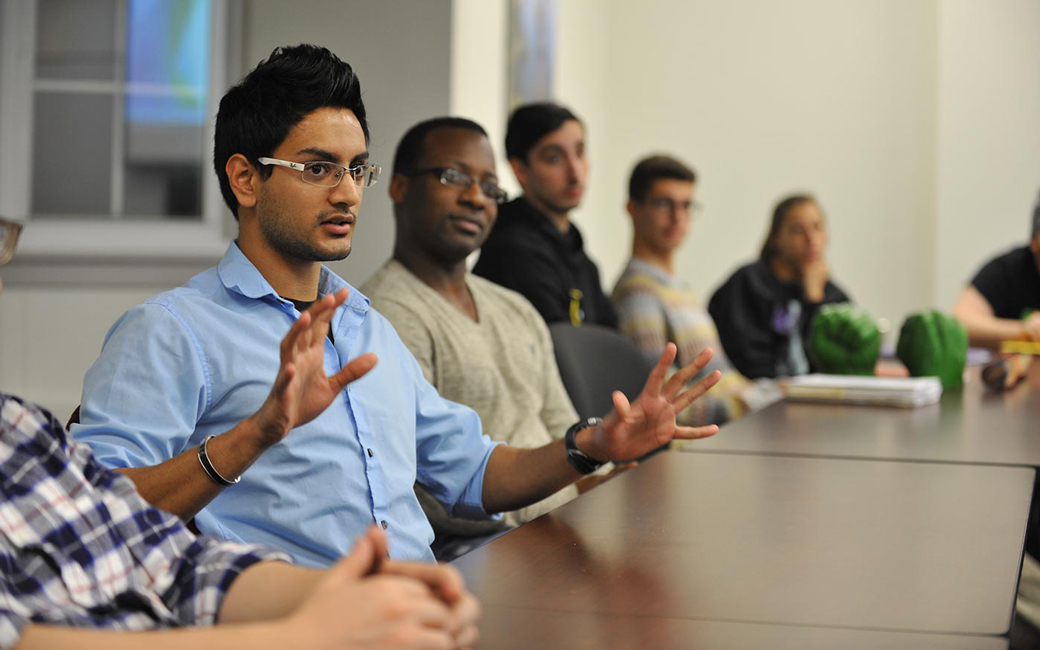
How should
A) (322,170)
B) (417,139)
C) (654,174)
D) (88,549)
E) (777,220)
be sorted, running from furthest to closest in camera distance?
1. (777,220)
2. (654,174)
3. (417,139)
4. (322,170)
5. (88,549)

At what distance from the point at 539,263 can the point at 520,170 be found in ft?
1.63

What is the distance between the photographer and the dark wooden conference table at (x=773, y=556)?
0.97m

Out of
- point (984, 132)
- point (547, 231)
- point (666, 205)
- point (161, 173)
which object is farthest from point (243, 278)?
point (984, 132)

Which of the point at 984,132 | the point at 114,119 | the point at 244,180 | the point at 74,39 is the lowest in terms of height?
the point at 244,180

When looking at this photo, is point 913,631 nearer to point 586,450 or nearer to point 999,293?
point 586,450

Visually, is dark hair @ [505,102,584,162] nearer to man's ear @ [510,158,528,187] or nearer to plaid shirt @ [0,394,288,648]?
man's ear @ [510,158,528,187]

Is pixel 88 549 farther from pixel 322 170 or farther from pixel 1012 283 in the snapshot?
pixel 1012 283

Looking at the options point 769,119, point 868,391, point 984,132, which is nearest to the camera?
point 868,391

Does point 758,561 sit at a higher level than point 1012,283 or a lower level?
lower

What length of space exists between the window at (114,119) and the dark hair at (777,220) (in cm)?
251

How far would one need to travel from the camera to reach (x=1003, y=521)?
4.67 feet

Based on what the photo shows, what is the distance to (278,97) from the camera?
1.57 meters

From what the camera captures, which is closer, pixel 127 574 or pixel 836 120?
pixel 127 574

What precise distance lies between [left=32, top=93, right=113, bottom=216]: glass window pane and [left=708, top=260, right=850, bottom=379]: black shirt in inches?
94.2
